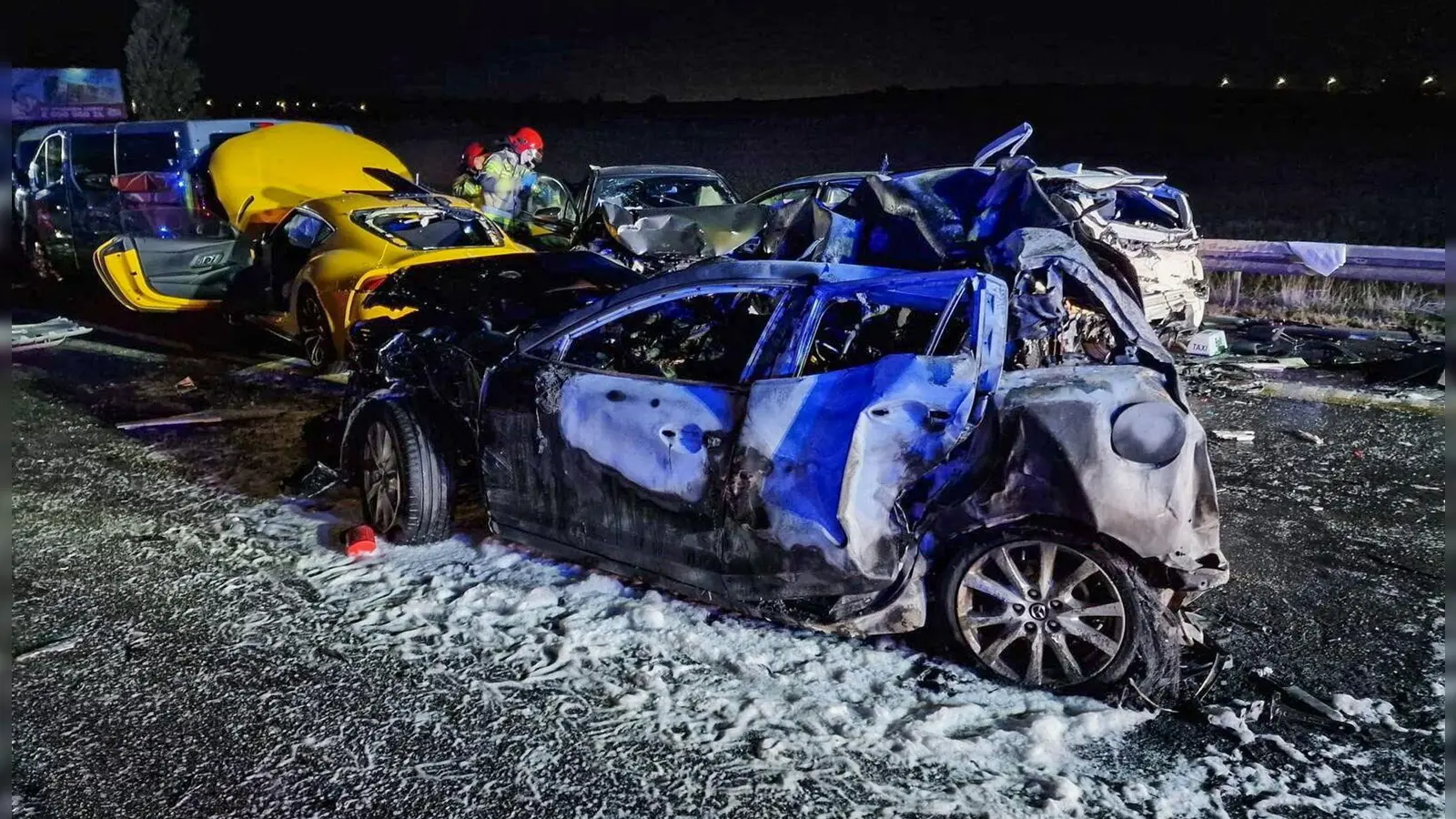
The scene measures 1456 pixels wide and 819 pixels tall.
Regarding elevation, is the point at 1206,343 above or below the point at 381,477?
above

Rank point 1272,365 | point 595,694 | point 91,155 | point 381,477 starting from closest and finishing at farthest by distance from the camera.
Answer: point 595,694
point 381,477
point 1272,365
point 91,155

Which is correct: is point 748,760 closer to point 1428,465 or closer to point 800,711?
point 800,711

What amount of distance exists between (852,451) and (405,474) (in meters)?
2.43

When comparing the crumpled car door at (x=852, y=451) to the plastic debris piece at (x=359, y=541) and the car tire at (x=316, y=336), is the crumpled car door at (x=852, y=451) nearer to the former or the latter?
the plastic debris piece at (x=359, y=541)

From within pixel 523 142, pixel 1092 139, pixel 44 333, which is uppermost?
pixel 1092 139

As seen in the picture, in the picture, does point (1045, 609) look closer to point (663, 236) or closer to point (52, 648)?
point (52, 648)

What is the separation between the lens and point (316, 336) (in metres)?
8.43

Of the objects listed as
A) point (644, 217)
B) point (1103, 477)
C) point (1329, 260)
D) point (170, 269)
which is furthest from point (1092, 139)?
point (1103, 477)

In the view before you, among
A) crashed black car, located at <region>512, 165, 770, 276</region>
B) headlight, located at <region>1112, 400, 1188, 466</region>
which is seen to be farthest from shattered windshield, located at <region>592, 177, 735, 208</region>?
headlight, located at <region>1112, 400, 1188, 466</region>

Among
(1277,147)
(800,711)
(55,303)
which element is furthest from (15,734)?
(1277,147)

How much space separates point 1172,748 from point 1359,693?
892mm

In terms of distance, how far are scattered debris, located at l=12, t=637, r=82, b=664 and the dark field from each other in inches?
659

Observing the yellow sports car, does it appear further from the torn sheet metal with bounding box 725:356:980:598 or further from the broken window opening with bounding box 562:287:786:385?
the torn sheet metal with bounding box 725:356:980:598

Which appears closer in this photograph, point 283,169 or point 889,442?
point 889,442
